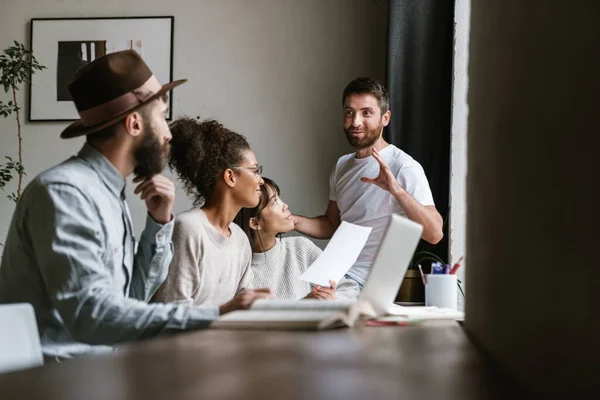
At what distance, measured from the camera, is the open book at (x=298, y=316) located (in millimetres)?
1110

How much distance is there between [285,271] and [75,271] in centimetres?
172

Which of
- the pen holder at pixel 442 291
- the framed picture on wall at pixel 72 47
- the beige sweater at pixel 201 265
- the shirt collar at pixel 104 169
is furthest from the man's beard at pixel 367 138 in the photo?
the shirt collar at pixel 104 169

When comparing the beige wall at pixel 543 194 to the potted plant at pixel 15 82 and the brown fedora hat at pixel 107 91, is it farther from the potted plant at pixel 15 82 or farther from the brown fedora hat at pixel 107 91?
the potted plant at pixel 15 82

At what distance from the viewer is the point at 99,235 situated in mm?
1567

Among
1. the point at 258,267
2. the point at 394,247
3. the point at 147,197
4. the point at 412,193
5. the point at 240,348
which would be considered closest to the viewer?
the point at 240,348

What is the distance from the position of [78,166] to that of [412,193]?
6.50ft

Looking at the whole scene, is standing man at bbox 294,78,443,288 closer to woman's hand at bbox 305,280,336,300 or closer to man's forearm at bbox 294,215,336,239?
man's forearm at bbox 294,215,336,239

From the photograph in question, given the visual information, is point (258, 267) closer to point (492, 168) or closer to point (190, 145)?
point (190, 145)

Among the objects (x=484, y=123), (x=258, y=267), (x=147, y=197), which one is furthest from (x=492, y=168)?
(x=258, y=267)

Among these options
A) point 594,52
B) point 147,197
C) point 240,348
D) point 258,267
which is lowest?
point 258,267

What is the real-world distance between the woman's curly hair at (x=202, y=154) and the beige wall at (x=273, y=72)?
5.25 feet

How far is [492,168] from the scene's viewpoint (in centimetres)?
90

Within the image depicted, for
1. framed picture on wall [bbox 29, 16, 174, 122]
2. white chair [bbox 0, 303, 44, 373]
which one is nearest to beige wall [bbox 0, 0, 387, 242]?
framed picture on wall [bbox 29, 16, 174, 122]

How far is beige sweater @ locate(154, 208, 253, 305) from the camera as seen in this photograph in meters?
2.30
